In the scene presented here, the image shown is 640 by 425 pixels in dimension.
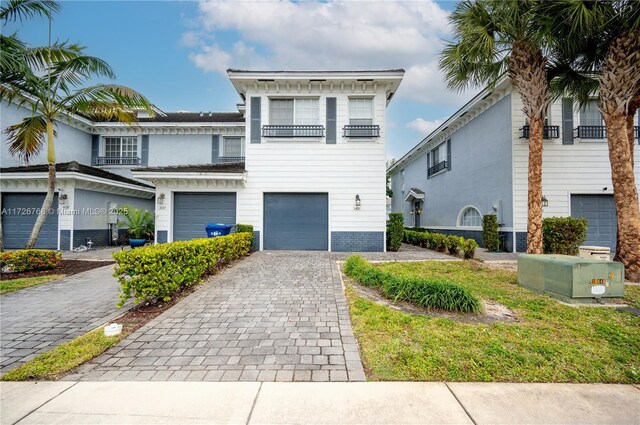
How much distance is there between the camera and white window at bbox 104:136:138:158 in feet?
53.4

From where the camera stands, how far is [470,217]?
46.9ft

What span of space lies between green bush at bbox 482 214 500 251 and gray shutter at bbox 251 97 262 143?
10.1 meters

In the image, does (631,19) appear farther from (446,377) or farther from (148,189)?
(148,189)

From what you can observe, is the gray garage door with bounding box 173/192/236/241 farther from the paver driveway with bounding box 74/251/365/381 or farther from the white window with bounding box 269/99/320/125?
the paver driveway with bounding box 74/251/365/381

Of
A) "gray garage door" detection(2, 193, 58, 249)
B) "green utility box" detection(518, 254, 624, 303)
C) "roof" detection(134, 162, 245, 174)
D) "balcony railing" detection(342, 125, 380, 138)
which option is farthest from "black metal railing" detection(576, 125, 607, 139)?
"gray garage door" detection(2, 193, 58, 249)

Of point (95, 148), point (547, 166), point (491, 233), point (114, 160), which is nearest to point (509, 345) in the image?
point (491, 233)

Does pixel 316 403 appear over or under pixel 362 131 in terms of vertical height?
under

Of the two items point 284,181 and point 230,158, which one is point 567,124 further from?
point 230,158

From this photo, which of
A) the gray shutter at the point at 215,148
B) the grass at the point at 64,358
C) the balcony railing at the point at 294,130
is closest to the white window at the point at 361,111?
the balcony railing at the point at 294,130

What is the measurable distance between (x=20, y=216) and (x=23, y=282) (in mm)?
8358

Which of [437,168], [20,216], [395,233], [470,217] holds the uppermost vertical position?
[437,168]

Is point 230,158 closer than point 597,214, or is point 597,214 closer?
point 597,214

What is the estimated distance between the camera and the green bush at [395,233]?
1175 centimetres

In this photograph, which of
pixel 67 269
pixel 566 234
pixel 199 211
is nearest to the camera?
pixel 67 269
